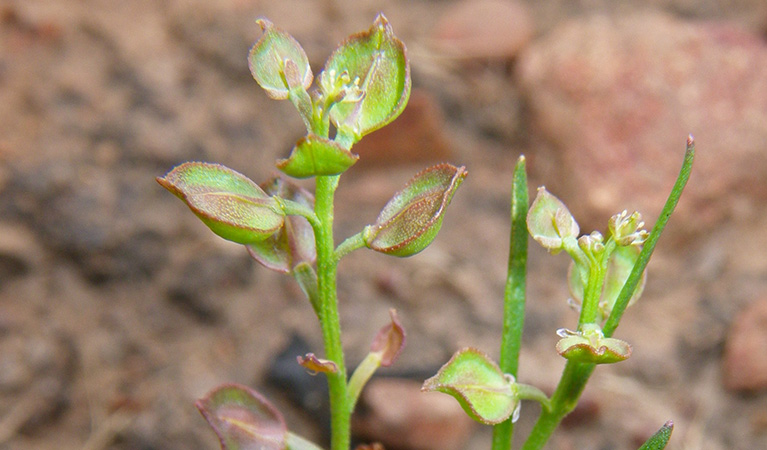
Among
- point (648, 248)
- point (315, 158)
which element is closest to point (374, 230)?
point (315, 158)

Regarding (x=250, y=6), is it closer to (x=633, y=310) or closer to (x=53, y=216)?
(x=53, y=216)

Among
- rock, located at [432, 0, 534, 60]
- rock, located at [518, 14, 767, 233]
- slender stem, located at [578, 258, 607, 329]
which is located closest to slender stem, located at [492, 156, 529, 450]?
slender stem, located at [578, 258, 607, 329]

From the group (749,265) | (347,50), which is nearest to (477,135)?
(749,265)

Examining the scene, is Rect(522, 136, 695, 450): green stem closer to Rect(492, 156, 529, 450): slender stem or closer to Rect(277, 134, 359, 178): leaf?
Rect(492, 156, 529, 450): slender stem

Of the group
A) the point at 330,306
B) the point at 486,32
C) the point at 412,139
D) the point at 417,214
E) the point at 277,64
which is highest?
the point at 486,32

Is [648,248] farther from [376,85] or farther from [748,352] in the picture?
[748,352]

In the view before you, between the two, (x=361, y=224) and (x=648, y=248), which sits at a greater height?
(x=361, y=224)
